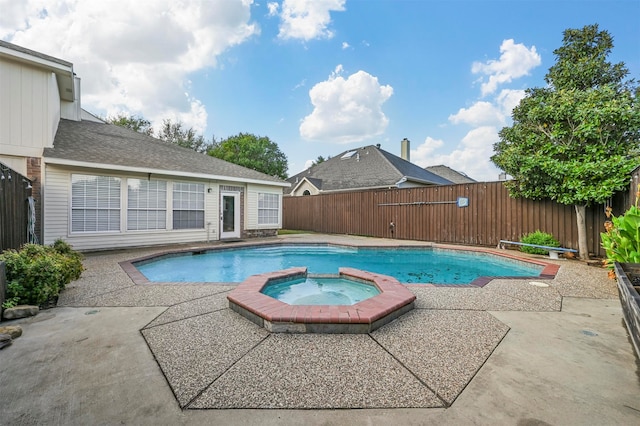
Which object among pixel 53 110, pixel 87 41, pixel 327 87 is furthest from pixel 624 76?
pixel 87 41

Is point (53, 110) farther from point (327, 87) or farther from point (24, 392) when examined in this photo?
point (327, 87)

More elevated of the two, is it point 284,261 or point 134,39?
point 134,39

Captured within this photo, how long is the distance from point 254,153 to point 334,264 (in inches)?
926

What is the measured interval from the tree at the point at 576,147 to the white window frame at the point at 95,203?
11.7 m

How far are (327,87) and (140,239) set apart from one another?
40.9ft

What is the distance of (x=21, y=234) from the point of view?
5.67 meters

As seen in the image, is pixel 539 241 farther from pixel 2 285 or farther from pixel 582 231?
pixel 2 285

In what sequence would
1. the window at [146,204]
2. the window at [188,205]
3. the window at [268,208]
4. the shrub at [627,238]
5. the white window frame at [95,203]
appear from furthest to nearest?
the window at [268,208] → the window at [188,205] → the window at [146,204] → the white window frame at [95,203] → the shrub at [627,238]

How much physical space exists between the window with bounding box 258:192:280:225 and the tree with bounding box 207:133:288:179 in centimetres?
1593

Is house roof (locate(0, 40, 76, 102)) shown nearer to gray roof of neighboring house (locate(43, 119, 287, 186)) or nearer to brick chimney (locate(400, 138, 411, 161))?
gray roof of neighboring house (locate(43, 119, 287, 186))

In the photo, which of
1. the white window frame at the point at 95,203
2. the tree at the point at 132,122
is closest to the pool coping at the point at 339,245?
the white window frame at the point at 95,203

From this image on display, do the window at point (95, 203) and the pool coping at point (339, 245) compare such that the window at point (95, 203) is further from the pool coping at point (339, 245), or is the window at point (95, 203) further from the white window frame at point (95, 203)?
the pool coping at point (339, 245)

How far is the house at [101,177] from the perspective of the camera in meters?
7.32

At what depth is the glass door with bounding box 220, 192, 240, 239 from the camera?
36.9 feet
